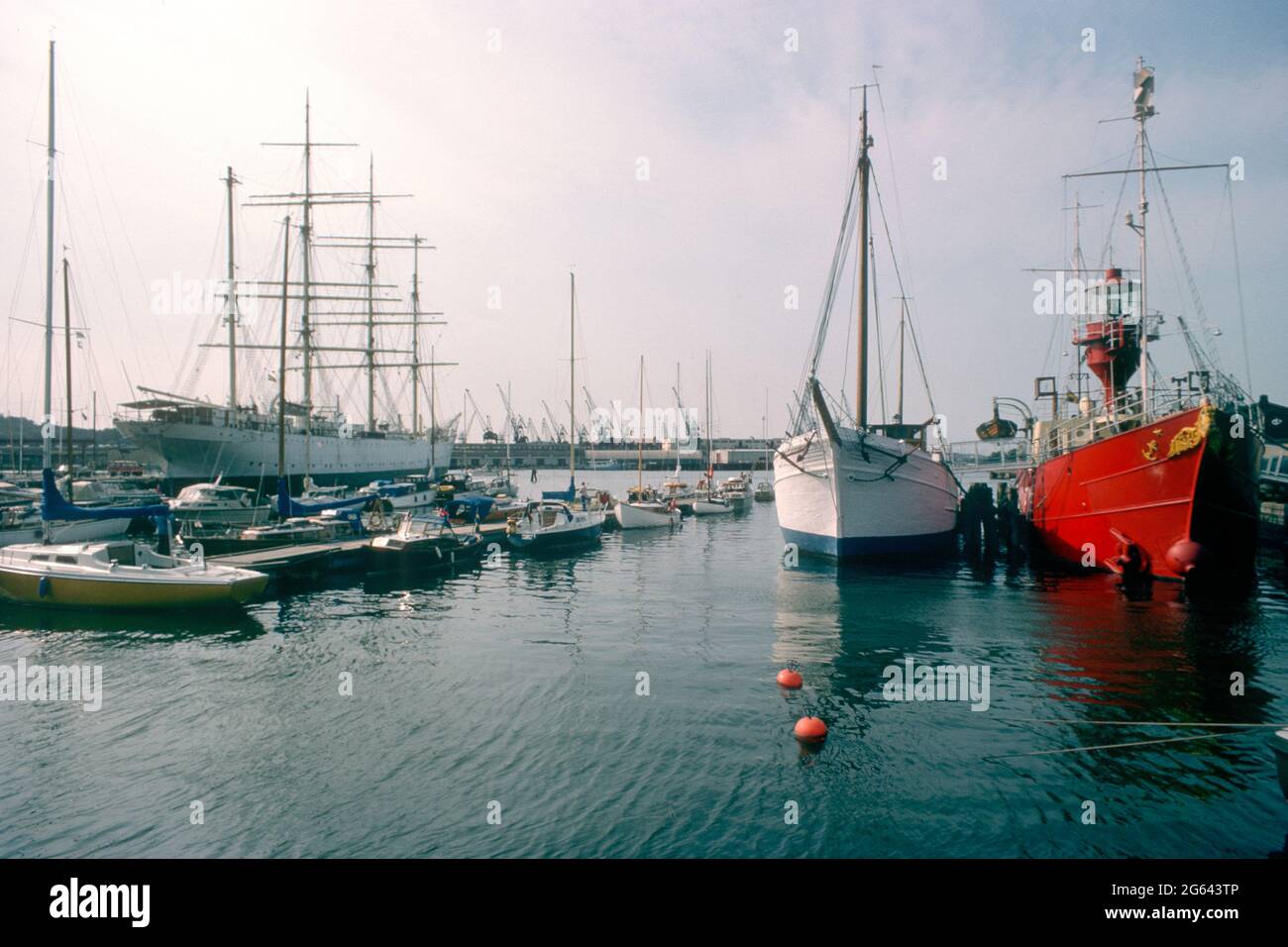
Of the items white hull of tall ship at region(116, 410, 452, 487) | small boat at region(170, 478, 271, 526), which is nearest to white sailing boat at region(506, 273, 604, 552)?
small boat at region(170, 478, 271, 526)

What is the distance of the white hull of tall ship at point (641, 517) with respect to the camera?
54.0 metres

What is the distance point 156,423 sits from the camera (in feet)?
208

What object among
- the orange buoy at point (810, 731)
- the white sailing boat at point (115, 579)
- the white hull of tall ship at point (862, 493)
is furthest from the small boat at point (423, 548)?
the orange buoy at point (810, 731)

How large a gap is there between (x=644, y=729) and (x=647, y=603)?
42.6ft

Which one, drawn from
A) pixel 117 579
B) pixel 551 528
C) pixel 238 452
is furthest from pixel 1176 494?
pixel 238 452

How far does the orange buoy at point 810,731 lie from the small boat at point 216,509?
35527mm

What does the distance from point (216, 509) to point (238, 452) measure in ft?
105

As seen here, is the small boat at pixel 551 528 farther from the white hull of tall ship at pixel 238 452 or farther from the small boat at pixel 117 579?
the white hull of tall ship at pixel 238 452

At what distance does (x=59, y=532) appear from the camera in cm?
3209

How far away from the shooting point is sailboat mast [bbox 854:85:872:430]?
30953 millimetres

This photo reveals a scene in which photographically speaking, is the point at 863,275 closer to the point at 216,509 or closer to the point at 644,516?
the point at 644,516
